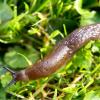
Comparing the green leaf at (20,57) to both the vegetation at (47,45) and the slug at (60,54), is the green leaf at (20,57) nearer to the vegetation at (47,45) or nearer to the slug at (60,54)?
the vegetation at (47,45)

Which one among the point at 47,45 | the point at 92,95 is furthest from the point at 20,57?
the point at 92,95

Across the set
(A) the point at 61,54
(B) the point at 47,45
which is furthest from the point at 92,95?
(B) the point at 47,45

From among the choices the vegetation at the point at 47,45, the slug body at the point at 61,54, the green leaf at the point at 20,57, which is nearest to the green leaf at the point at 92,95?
the vegetation at the point at 47,45

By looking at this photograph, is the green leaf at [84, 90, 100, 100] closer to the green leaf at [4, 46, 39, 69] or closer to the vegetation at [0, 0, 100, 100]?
the vegetation at [0, 0, 100, 100]

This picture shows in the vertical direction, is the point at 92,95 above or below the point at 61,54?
below

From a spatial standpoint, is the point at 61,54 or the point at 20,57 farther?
the point at 20,57

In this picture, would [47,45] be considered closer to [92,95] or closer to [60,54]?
[60,54]

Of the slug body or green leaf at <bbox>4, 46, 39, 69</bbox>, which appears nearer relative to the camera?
the slug body

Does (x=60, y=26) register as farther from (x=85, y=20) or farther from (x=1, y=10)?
(x=1, y=10)

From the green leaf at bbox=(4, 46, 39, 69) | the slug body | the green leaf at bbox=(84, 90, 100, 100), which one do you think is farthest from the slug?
the green leaf at bbox=(84, 90, 100, 100)
